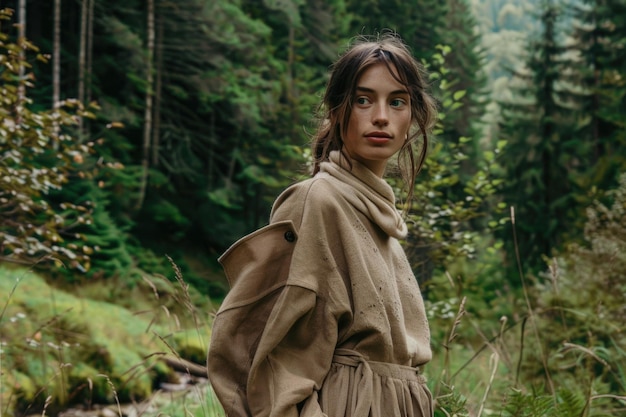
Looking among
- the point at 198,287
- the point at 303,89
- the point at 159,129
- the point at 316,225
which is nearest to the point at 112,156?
the point at 159,129

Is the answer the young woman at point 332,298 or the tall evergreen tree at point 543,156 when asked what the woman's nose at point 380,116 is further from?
the tall evergreen tree at point 543,156

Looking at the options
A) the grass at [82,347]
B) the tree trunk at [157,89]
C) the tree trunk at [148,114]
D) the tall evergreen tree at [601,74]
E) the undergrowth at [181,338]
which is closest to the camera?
the undergrowth at [181,338]

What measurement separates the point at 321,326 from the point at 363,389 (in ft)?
0.59

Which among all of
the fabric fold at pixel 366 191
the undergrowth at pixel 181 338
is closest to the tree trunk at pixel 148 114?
the undergrowth at pixel 181 338

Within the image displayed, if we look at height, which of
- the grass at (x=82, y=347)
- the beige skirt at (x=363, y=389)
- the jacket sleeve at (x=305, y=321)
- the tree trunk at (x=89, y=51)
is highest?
the jacket sleeve at (x=305, y=321)

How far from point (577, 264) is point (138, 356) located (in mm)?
5791

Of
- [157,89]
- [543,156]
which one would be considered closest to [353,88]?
[157,89]

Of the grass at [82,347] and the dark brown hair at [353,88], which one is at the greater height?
the dark brown hair at [353,88]

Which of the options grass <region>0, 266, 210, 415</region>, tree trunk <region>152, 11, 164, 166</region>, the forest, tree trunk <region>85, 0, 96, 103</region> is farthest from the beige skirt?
tree trunk <region>152, 11, 164, 166</region>

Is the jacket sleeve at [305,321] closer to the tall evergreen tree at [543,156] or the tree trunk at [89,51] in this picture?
the tree trunk at [89,51]

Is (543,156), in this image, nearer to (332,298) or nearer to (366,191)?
(366,191)

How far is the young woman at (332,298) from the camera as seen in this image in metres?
1.69

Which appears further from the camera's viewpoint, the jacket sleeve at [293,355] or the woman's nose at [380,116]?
the woman's nose at [380,116]

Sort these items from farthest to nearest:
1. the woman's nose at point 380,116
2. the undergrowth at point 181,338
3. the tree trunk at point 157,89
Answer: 1. the tree trunk at point 157,89
2. the undergrowth at point 181,338
3. the woman's nose at point 380,116
